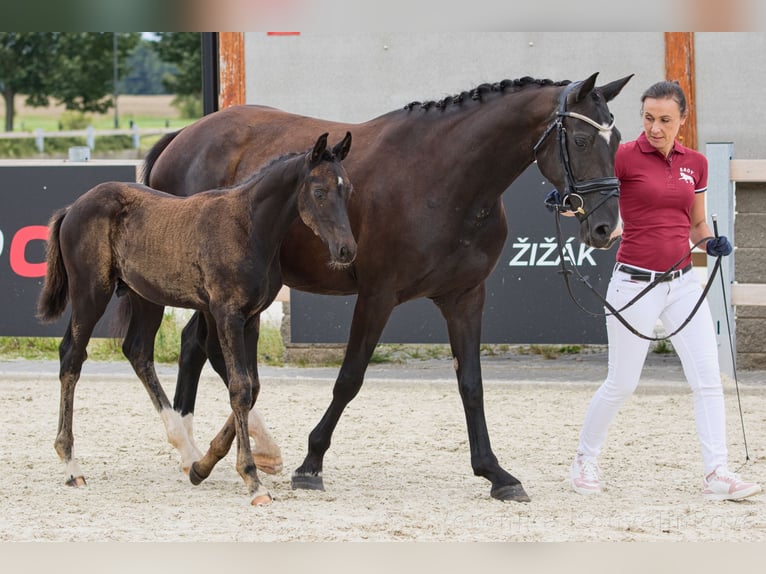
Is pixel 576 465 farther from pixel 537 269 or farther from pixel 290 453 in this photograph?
pixel 537 269

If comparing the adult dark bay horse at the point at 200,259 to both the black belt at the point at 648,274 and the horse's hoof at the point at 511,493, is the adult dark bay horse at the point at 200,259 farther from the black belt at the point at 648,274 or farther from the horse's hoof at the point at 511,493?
the black belt at the point at 648,274

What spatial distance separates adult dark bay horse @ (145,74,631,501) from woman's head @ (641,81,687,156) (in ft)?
0.52

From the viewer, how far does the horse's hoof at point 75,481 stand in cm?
535

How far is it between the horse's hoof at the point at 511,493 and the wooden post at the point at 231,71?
572 centimetres

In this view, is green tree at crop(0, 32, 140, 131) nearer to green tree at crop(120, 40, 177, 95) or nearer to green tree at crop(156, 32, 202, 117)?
green tree at crop(156, 32, 202, 117)

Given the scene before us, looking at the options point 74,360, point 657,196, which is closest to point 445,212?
point 657,196

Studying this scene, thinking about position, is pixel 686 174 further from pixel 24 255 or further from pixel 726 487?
pixel 24 255

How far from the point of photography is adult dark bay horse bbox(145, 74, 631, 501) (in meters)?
4.96

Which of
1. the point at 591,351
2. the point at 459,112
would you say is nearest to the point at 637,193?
the point at 459,112

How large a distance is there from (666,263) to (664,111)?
653mm

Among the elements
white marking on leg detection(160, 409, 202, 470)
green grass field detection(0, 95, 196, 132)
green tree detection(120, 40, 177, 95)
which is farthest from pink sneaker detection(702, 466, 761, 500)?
green tree detection(120, 40, 177, 95)

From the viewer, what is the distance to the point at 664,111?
188 inches

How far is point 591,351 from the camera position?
985 centimetres

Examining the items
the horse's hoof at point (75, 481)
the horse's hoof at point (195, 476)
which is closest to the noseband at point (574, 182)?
the horse's hoof at point (195, 476)
